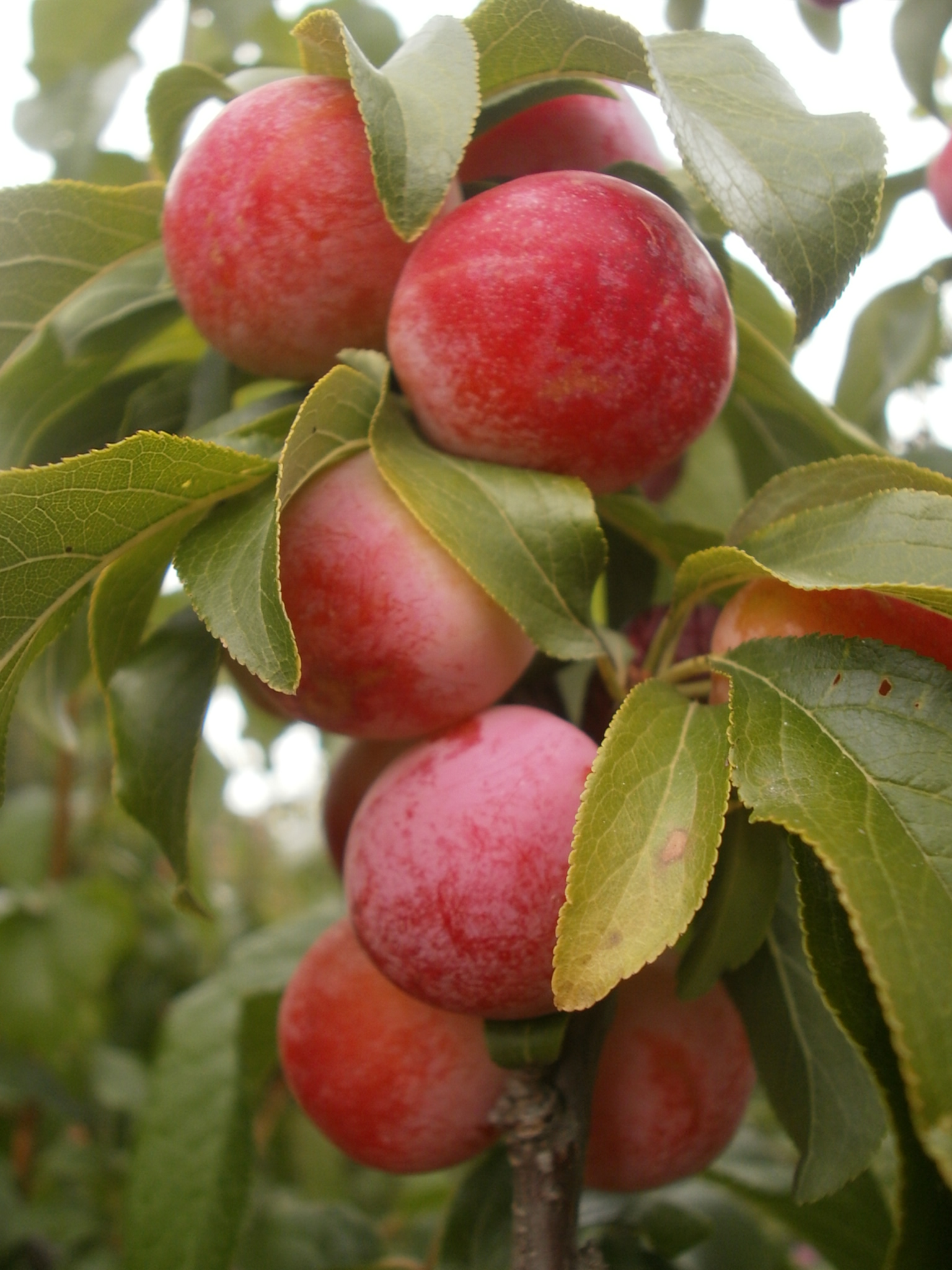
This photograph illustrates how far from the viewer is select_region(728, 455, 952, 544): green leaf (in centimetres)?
48

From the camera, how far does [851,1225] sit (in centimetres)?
76

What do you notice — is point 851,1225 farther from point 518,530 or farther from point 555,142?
point 555,142

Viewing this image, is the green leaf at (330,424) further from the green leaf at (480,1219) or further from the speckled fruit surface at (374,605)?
the green leaf at (480,1219)

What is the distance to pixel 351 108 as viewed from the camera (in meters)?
0.53

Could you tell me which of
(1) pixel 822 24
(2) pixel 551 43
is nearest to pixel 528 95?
(2) pixel 551 43

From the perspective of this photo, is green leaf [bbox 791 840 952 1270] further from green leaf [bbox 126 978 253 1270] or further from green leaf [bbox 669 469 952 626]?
green leaf [bbox 126 978 253 1270]

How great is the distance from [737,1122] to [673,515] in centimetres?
48

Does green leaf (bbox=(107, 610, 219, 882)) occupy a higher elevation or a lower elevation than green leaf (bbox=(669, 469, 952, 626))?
lower

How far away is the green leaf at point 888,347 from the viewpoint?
0.92 metres

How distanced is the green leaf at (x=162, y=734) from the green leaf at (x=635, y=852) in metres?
0.24

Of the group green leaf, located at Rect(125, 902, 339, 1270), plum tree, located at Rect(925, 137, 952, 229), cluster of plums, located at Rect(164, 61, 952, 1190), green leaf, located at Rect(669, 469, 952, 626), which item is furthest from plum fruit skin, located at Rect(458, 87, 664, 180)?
green leaf, located at Rect(125, 902, 339, 1270)

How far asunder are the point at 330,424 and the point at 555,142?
0.81 ft

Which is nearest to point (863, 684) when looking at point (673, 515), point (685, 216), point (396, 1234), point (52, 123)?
point (685, 216)

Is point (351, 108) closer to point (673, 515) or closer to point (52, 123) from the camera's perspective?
point (673, 515)
